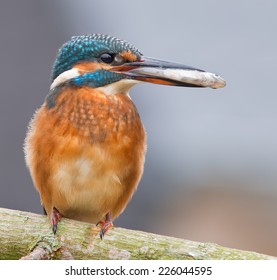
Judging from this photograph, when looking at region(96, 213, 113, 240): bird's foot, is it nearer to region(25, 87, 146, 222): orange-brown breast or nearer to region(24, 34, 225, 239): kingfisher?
region(24, 34, 225, 239): kingfisher

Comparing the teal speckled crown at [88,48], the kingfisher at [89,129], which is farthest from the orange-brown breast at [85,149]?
the teal speckled crown at [88,48]

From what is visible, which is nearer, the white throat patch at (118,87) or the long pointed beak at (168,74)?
the long pointed beak at (168,74)

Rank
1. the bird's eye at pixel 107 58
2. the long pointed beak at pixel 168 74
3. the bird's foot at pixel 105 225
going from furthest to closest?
the bird's eye at pixel 107 58 → the bird's foot at pixel 105 225 → the long pointed beak at pixel 168 74

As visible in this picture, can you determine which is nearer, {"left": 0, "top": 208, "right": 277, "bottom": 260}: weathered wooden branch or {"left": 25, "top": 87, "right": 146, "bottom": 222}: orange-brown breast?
{"left": 0, "top": 208, "right": 277, "bottom": 260}: weathered wooden branch

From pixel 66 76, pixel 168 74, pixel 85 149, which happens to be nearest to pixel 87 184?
pixel 85 149

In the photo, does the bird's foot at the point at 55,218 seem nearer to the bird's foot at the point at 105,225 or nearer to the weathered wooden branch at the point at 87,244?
the weathered wooden branch at the point at 87,244

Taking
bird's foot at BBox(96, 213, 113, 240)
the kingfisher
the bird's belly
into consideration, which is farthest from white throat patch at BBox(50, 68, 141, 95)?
bird's foot at BBox(96, 213, 113, 240)
